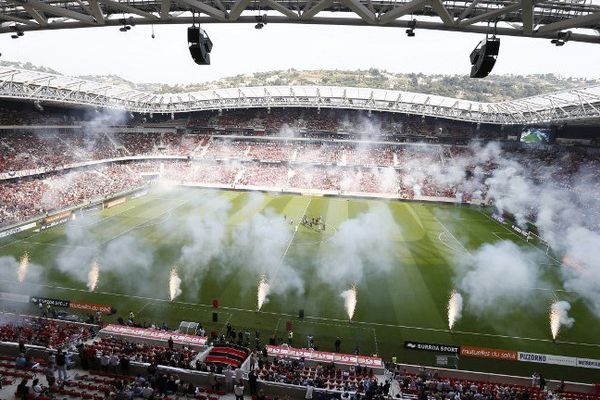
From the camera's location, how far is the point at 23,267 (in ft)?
76.3

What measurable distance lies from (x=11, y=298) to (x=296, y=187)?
33.5 metres

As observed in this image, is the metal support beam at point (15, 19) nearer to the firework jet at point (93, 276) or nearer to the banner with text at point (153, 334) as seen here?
the banner with text at point (153, 334)

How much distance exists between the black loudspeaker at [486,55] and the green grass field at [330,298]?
11.6 meters

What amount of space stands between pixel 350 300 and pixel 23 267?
18.4m

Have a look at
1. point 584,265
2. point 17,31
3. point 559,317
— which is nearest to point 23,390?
point 17,31

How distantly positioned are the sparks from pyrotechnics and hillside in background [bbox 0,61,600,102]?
104151mm

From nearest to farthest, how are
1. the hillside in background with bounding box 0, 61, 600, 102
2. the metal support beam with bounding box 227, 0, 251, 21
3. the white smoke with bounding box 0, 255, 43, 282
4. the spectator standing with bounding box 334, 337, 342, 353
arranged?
the metal support beam with bounding box 227, 0, 251, 21 < the spectator standing with bounding box 334, 337, 342, 353 < the white smoke with bounding box 0, 255, 43, 282 < the hillside in background with bounding box 0, 61, 600, 102

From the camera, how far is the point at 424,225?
116ft

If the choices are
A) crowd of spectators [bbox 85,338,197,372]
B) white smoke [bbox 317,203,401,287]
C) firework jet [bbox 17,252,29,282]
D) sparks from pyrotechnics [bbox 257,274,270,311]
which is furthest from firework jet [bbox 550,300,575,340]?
firework jet [bbox 17,252,29,282]

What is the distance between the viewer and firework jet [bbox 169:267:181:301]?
2061 centimetres

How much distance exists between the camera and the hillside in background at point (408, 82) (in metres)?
117

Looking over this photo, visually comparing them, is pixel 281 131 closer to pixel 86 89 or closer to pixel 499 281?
pixel 86 89

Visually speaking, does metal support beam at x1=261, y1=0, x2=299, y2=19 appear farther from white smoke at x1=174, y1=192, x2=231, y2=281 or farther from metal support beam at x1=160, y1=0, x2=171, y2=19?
white smoke at x1=174, y1=192, x2=231, y2=281

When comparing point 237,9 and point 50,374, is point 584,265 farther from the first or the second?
point 50,374
